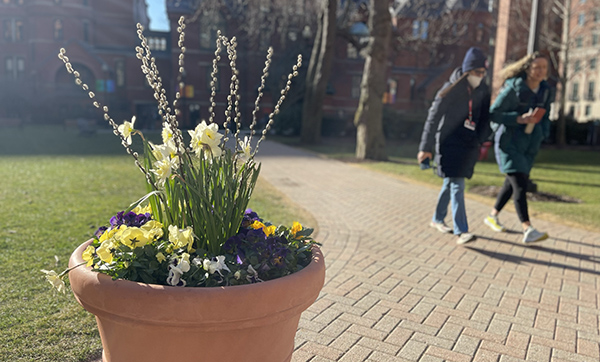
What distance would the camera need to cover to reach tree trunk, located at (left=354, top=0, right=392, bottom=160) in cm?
1362

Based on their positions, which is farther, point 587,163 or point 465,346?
point 587,163

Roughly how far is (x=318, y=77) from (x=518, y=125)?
15404mm

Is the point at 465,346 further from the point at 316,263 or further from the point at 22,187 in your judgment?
the point at 22,187

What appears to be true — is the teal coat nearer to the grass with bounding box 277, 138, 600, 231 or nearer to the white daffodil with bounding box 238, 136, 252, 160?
the grass with bounding box 277, 138, 600, 231

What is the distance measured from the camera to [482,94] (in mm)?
5496

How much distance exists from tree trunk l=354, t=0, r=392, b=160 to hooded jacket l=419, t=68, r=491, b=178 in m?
8.65

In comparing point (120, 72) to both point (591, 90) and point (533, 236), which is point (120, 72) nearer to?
point (533, 236)

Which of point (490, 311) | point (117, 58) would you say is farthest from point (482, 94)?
point (117, 58)

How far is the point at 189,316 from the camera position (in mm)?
1975

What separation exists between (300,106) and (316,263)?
27299mm

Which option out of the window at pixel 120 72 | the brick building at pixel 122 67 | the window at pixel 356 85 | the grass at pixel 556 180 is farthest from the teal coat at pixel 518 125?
the window at pixel 120 72

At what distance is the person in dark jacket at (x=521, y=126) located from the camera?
5.57 m

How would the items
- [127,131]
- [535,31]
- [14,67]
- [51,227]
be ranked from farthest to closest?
[14,67]
[535,31]
[51,227]
[127,131]

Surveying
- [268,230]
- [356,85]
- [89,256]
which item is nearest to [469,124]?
[268,230]
